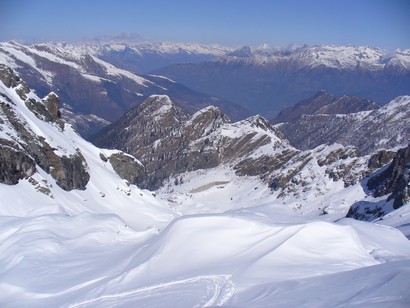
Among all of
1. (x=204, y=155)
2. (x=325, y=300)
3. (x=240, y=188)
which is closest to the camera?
(x=325, y=300)

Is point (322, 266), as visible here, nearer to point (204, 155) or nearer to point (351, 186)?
point (351, 186)

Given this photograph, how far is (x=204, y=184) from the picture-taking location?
165 metres

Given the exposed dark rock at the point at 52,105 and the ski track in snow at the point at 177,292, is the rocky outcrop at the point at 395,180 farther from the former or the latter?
the ski track in snow at the point at 177,292

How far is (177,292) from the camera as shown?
66.1 feet

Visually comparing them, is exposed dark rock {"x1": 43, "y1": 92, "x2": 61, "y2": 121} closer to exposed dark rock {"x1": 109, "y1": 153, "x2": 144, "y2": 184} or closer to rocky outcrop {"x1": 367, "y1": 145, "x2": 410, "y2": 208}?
exposed dark rock {"x1": 109, "y1": 153, "x2": 144, "y2": 184}

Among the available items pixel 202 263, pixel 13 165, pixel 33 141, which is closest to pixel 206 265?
pixel 202 263

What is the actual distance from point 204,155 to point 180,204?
186 ft

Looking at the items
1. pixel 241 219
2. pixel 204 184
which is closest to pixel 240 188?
pixel 204 184

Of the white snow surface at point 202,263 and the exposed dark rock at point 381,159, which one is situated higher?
the white snow surface at point 202,263

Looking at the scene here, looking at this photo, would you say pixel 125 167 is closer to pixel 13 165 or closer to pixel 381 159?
pixel 13 165

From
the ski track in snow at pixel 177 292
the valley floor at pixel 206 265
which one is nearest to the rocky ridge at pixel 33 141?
the valley floor at pixel 206 265

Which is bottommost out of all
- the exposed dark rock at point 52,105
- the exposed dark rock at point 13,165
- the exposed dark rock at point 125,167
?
the exposed dark rock at point 125,167

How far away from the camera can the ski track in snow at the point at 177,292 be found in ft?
63.5

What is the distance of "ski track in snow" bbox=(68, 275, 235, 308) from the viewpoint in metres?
19.4
